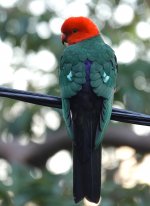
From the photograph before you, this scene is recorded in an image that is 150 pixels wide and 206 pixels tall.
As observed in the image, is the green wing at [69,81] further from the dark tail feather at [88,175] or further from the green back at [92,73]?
the dark tail feather at [88,175]

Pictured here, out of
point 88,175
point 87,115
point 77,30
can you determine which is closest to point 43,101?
point 87,115

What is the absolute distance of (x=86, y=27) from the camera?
263 inches

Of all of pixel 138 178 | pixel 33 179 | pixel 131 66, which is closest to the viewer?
pixel 33 179

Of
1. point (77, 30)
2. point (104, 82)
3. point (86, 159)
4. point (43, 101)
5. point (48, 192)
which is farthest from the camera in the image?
A: point (48, 192)

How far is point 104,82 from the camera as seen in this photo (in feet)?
18.5

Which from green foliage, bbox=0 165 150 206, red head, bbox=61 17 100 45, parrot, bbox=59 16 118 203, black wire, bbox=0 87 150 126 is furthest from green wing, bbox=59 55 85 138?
green foliage, bbox=0 165 150 206

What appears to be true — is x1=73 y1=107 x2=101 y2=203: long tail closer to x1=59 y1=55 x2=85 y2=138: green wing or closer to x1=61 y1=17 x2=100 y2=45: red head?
x1=59 y1=55 x2=85 y2=138: green wing

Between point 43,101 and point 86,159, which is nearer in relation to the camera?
point 43,101

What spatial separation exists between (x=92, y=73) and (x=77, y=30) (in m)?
1.05

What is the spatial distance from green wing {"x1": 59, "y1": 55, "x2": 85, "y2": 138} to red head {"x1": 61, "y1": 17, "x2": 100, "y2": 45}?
2.05ft

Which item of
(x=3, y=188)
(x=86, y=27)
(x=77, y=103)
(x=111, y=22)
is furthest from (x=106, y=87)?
(x=111, y=22)

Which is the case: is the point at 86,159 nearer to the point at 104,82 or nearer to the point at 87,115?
the point at 87,115

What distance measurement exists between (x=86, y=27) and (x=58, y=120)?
2.37 metres

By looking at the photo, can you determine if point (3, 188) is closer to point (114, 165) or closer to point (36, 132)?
point (36, 132)
